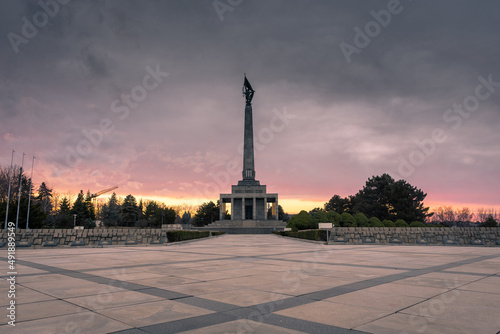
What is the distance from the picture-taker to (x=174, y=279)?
891 cm

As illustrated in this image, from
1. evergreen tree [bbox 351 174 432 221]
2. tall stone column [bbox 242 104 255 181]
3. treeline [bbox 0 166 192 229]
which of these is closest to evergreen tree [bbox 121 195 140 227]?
treeline [bbox 0 166 192 229]

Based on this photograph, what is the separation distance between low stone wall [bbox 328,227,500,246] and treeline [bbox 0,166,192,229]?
3112 cm

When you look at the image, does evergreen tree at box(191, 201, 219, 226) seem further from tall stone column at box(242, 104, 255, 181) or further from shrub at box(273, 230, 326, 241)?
shrub at box(273, 230, 326, 241)

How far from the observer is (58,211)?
298 feet

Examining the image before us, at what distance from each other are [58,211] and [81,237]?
7882 centimetres

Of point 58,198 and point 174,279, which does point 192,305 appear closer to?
point 174,279

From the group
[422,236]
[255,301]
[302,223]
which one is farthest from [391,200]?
[255,301]

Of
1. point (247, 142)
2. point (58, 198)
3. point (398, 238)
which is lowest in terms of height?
point (398, 238)

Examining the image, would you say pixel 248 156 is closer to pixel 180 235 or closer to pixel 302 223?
pixel 302 223

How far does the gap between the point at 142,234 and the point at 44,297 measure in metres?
20.0

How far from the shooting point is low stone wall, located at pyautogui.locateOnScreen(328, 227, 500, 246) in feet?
85.0

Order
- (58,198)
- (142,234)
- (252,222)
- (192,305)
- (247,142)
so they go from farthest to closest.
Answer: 1. (58,198)
2. (247,142)
3. (252,222)
4. (142,234)
5. (192,305)

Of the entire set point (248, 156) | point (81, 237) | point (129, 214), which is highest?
point (248, 156)

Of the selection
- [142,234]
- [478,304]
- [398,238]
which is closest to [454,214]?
[398,238]
